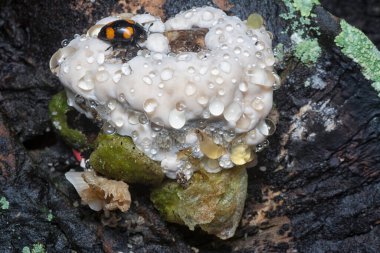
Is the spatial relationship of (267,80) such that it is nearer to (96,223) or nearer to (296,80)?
(296,80)

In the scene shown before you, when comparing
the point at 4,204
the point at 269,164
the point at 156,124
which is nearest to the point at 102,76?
the point at 156,124

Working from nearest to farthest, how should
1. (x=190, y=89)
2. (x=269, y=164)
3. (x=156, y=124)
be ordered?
(x=190, y=89) → (x=156, y=124) → (x=269, y=164)

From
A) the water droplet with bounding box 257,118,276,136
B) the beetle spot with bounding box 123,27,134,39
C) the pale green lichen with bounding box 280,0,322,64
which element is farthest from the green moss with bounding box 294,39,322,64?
the beetle spot with bounding box 123,27,134,39

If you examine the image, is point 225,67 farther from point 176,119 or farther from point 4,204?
point 4,204

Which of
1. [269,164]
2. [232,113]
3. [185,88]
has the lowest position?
[269,164]

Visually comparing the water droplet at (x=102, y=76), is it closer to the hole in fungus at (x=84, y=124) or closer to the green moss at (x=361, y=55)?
the hole in fungus at (x=84, y=124)

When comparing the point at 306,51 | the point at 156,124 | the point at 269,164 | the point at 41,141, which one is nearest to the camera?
the point at 156,124

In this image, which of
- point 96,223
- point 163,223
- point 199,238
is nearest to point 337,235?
point 199,238
